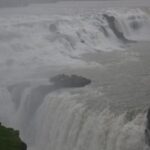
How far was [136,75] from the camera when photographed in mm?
18906

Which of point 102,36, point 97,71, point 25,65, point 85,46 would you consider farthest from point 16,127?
point 102,36

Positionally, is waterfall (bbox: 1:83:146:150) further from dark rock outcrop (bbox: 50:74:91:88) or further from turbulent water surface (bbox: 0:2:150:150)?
dark rock outcrop (bbox: 50:74:91:88)

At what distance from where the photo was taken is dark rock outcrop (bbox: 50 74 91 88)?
18.6 metres

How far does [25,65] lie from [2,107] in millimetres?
4564

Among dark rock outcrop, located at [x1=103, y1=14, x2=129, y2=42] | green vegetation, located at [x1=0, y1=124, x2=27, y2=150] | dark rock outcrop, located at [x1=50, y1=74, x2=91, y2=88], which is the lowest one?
dark rock outcrop, located at [x1=103, y1=14, x2=129, y2=42]

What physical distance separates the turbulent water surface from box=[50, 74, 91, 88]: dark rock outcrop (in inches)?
13.8

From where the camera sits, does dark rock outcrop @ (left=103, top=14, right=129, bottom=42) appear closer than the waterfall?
No

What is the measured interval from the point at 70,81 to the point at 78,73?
6.45 ft

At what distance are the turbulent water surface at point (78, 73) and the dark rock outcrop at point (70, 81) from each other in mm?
350

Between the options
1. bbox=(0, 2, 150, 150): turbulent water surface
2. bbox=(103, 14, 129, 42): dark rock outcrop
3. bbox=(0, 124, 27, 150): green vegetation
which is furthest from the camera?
bbox=(103, 14, 129, 42): dark rock outcrop

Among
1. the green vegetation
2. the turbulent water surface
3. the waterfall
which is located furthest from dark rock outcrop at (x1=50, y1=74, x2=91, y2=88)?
the green vegetation

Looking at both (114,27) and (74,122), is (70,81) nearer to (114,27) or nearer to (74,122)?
(74,122)

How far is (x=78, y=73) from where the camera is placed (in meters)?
20.9

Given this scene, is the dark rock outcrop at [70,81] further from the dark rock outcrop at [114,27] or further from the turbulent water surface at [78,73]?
the dark rock outcrop at [114,27]
